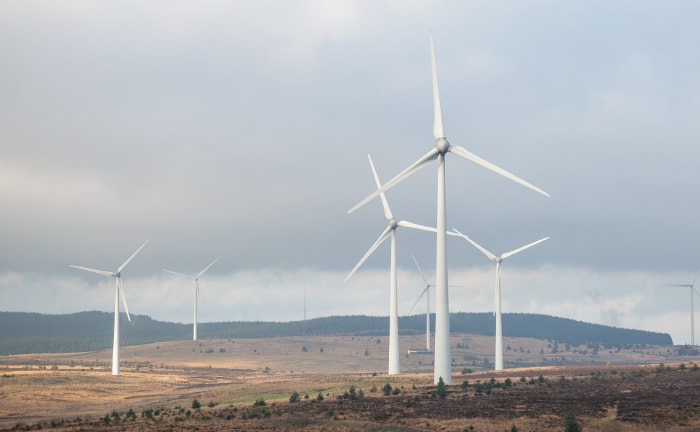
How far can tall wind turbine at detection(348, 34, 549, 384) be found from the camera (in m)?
100

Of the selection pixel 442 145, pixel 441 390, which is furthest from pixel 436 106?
pixel 441 390

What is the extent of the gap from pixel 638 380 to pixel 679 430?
39524 millimetres

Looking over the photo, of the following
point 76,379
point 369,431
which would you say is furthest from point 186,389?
point 369,431

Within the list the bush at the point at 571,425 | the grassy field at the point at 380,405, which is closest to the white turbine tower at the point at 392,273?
the grassy field at the point at 380,405

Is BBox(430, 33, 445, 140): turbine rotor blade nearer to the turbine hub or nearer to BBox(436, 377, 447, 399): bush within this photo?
the turbine hub

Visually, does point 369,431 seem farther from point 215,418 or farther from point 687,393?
point 687,393

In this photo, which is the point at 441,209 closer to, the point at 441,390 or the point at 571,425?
the point at 441,390

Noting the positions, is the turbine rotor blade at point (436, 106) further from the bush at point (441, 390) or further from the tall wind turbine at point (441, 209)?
the bush at point (441, 390)

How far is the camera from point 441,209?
10162cm

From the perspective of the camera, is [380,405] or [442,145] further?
[442,145]

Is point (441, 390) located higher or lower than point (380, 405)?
higher

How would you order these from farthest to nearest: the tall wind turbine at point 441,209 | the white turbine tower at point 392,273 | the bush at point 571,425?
the white turbine tower at point 392,273, the tall wind turbine at point 441,209, the bush at point 571,425

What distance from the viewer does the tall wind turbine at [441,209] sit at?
100 meters

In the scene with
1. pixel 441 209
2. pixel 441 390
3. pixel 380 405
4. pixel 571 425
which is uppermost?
pixel 441 209
